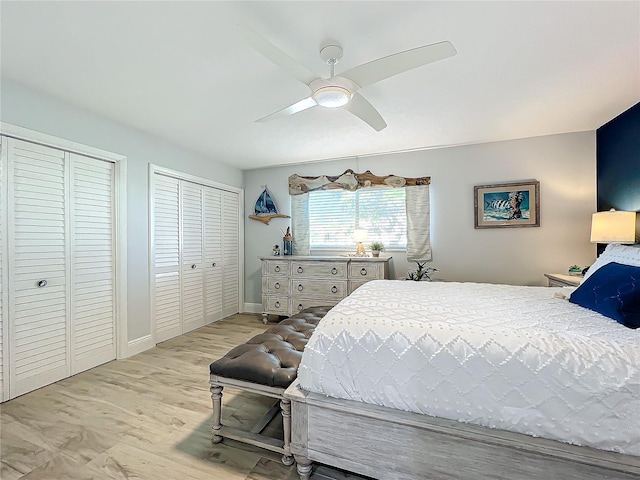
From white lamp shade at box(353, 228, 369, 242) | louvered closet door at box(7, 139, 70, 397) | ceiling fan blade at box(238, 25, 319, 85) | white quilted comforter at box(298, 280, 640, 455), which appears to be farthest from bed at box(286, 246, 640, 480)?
white lamp shade at box(353, 228, 369, 242)

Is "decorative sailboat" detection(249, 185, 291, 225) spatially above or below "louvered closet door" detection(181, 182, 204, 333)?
above

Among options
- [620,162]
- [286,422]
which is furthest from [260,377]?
[620,162]

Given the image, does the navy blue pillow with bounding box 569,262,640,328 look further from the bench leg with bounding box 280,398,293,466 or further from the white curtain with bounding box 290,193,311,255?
the white curtain with bounding box 290,193,311,255

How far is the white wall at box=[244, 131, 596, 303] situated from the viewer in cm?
349

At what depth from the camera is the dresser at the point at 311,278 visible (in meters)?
3.89

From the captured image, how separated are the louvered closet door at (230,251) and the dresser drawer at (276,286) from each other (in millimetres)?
745

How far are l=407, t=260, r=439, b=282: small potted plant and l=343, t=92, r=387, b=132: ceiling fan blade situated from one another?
2073mm

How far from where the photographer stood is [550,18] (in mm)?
1643

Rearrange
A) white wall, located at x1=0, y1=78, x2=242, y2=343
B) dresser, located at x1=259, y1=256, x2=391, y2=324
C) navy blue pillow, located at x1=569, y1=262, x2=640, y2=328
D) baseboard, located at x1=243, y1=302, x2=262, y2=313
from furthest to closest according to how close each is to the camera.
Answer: baseboard, located at x1=243, y1=302, x2=262, y2=313, dresser, located at x1=259, y1=256, x2=391, y2=324, white wall, located at x1=0, y1=78, x2=242, y2=343, navy blue pillow, located at x1=569, y1=262, x2=640, y2=328

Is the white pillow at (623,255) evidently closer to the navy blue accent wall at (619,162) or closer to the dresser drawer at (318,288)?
the navy blue accent wall at (619,162)

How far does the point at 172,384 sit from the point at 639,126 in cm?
467

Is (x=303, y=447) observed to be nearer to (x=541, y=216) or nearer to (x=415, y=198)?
(x=415, y=198)

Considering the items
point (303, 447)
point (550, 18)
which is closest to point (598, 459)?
point (303, 447)

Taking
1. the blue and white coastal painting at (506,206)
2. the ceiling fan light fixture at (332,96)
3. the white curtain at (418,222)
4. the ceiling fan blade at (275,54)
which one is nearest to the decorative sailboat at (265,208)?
the white curtain at (418,222)
